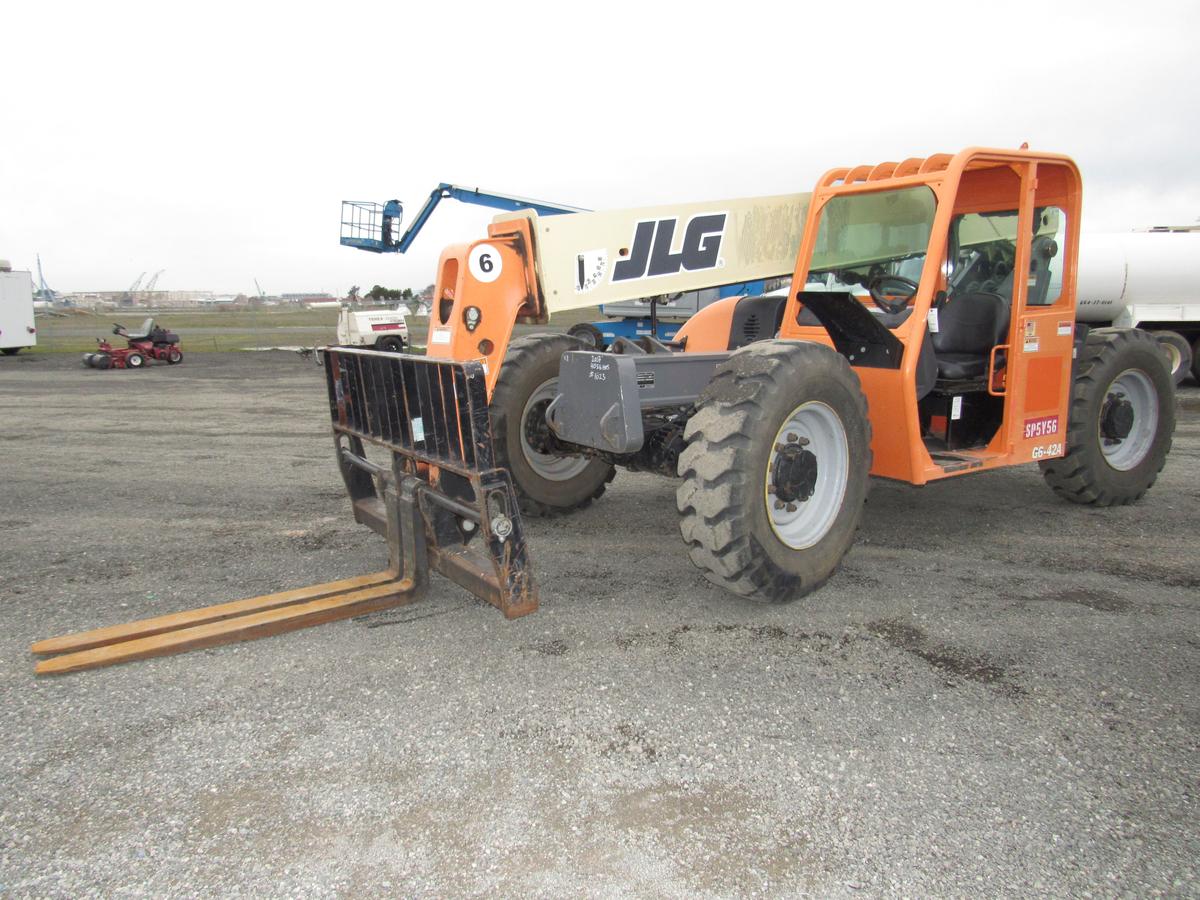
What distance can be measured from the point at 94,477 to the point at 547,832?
6830 millimetres

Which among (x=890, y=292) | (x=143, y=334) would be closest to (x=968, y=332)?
(x=890, y=292)

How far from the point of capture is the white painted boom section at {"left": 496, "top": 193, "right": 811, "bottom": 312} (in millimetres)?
4254

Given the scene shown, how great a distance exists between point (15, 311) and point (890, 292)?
1092 inches

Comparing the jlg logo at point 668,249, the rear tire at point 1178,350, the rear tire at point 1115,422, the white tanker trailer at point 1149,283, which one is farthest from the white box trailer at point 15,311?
the rear tire at point 1178,350

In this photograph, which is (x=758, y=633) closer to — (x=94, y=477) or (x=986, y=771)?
(x=986, y=771)

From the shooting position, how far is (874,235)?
17.0ft

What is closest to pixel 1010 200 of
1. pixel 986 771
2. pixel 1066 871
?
pixel 986 771

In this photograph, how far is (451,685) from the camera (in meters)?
3.42

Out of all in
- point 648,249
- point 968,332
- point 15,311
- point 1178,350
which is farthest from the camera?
point 15,311

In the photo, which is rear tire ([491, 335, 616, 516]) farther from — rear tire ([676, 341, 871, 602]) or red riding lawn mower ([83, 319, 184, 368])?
red riding lawn mower ([83, 319, 184, 368])

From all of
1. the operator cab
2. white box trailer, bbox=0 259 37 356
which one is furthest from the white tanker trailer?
white box trailer, bbox=0 259 37 356

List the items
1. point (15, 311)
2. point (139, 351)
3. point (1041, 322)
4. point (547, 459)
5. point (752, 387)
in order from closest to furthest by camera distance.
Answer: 1. point (752, 387)
2. point (1041, 322)
3. point (547, 459)
4. point (139, 351)
5. point (15, 311)

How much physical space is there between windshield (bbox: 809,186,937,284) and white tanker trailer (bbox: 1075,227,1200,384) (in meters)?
11.1

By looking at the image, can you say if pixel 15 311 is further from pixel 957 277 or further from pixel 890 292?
pixel 957 277
